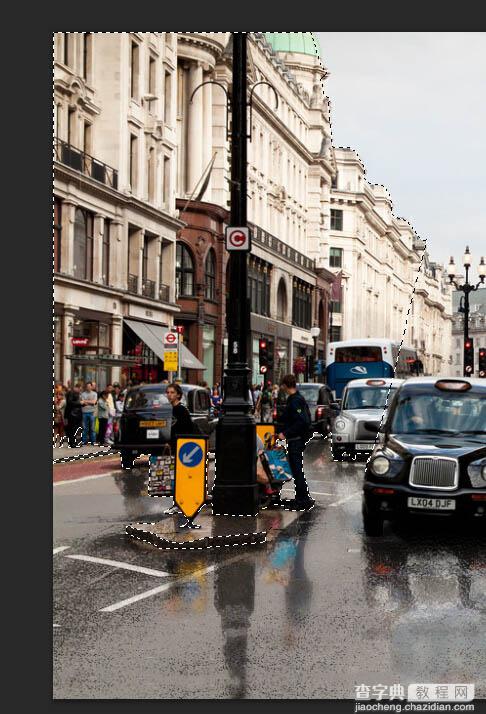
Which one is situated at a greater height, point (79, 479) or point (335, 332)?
point (335, 332)

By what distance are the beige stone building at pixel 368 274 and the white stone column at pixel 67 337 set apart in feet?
181

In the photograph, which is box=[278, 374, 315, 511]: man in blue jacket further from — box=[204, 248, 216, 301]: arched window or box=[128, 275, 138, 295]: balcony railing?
box=[204, 248, 216, 301]: arched window

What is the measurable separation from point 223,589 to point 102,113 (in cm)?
3338

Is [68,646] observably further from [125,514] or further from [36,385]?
[125,514]

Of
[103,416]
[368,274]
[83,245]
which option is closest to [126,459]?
[103,416]

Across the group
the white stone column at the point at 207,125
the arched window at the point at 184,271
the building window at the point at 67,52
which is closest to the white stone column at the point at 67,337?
the building window at the point at 67,52

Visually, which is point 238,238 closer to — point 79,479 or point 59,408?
point 79,479

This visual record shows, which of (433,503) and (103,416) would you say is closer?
(433,503)

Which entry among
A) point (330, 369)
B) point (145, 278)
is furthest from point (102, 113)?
point (330, 369)

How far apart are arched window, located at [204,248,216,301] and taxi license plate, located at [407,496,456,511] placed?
41.9 m

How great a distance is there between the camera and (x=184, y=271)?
5272 centimetres

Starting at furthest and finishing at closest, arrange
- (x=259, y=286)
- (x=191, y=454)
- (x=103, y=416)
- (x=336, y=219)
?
(x=336, y=219), (x=259, y=286), (x=103, y=416), (x=191, y=454)

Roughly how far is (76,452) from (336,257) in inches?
3256

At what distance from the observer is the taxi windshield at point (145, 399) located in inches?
905
